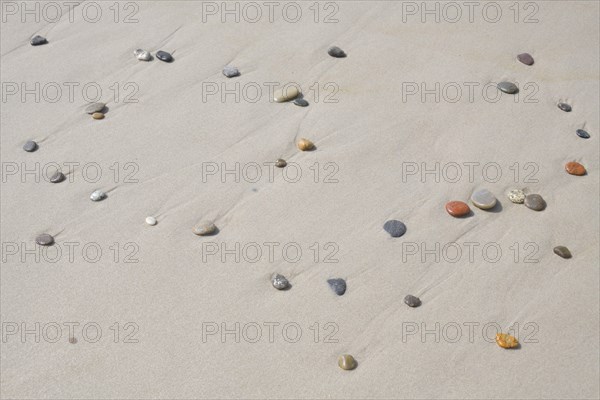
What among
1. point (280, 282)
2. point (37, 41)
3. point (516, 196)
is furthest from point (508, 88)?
point (37, 41)

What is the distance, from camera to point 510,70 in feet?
12.3

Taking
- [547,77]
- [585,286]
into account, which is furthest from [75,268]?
[547,77]

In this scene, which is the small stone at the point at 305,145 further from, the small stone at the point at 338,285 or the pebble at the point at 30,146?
the pebble at the point at 30,146

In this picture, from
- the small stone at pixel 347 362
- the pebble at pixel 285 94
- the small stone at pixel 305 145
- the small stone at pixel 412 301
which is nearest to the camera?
the small stone at pixel 347 362

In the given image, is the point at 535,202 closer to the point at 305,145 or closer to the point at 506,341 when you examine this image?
the point at 506,341

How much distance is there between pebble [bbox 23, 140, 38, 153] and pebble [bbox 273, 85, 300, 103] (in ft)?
3.85

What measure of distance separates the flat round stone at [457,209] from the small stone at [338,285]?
1.99ft

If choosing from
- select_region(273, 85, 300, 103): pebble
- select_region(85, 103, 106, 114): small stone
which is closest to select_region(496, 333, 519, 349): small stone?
select_region(273, 85, 300, 103): pebble

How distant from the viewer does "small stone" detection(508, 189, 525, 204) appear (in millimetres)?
3076

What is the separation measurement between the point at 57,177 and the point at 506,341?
202 centimetres

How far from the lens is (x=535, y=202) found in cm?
305

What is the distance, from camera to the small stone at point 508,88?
11.8ft

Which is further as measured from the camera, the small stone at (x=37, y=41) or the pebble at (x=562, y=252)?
the small stone at (x=37, y=41)

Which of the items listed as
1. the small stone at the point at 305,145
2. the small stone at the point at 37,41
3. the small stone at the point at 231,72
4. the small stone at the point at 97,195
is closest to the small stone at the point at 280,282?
the small stone at the point at 305,145
